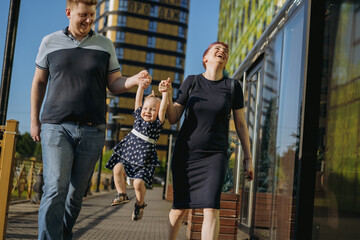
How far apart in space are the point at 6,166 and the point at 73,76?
2485mm

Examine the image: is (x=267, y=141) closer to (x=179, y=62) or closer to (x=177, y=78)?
(x=177, y=78)

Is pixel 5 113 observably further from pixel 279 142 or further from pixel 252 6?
pixel 252 6

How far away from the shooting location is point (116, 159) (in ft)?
16.1

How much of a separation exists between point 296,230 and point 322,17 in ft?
6.52

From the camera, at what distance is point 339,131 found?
173 inches

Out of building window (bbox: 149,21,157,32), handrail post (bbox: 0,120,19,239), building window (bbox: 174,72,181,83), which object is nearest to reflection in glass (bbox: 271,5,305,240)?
handrail post (bbox: 0,120,19,239)

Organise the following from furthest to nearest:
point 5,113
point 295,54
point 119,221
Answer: point 119,221 → point 5,113 → point 295,54

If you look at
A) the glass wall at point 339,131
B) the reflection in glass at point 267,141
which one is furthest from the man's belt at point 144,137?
the reflection in glass at point 267,141

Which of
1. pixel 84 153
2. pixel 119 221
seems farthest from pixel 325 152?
pixel 119 221

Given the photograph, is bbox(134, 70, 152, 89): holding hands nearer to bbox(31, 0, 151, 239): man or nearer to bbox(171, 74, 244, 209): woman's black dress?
bbox(31, 0, 151, 239): man

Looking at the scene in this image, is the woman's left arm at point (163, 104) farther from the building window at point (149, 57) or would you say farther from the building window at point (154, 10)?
the building window at point (154, 10)

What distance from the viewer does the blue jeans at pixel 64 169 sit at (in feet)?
12.1

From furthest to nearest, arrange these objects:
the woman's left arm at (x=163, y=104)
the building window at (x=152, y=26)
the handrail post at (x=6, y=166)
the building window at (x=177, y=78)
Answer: the building window at (x=152, y=26) < the building window at (x=177, y=78) < the handrail post at (x=6, y=166) < the woman's left arm at (x=163, y=104)

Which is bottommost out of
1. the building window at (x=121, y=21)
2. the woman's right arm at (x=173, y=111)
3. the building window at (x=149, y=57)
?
the woman's right arm at (x=173, y=111)
